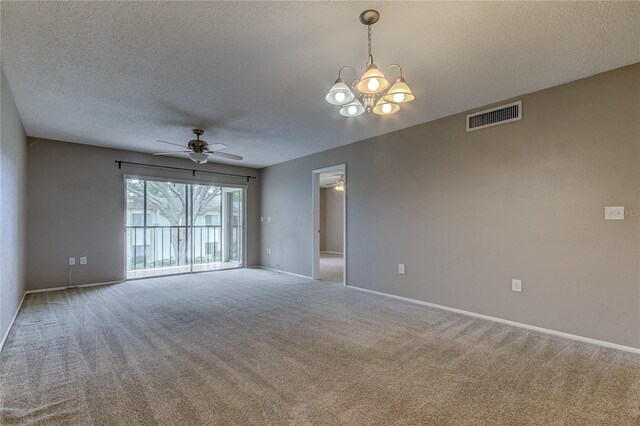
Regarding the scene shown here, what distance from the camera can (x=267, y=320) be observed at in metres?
3.60

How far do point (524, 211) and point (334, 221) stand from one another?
25.7 ft

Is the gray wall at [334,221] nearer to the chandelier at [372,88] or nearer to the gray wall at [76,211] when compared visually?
the gray wall at [76,211]

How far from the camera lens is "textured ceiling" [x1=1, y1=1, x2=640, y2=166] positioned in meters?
2.05

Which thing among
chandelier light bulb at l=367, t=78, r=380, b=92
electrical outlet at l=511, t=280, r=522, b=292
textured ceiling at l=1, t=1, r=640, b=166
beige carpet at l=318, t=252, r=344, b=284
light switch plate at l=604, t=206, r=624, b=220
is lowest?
beige carpet at l=318, t=252, r=344, b=284

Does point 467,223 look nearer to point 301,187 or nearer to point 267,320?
point 267,320

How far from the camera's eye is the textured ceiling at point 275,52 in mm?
2047

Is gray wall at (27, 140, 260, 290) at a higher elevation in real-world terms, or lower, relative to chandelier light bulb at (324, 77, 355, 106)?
lower

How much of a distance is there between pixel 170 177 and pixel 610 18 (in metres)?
6.83

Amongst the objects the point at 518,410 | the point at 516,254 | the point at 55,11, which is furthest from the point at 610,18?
the point at 55,11

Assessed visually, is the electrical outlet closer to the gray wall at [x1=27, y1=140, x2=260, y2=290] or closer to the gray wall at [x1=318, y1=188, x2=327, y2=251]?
the gray wall at [x1=27, y1=140, x2=260, y2=290]

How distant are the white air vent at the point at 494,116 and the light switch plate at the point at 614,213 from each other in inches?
50.1

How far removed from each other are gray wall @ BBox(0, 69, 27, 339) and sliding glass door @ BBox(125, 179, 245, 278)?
1977 mm

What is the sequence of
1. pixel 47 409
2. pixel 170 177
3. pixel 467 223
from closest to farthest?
pixel 47 409 < pixel 467 223 < pixel 170 177

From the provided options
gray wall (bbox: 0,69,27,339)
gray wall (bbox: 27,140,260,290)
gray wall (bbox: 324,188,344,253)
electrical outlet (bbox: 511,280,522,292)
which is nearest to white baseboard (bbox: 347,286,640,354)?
electrical outlet (bbox: 511,280,522,292)
